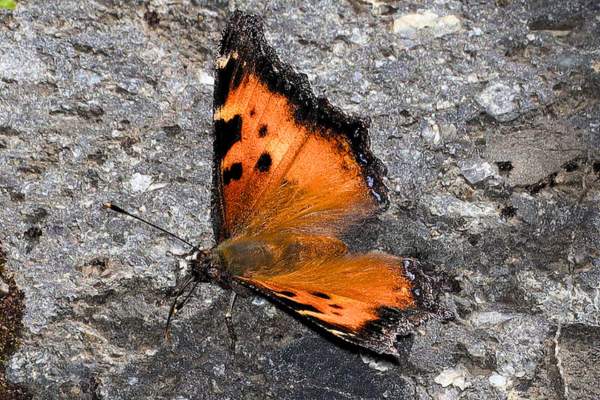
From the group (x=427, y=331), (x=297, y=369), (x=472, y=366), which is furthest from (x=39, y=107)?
(x=472, y=366)

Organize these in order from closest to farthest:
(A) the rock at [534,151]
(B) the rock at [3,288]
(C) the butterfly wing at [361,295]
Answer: (C) the butterfly wing at [361,295] < (B) the rock at [3,288] < (A) the rock at [534,151]

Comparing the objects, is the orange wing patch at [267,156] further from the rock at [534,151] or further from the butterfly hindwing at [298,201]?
the rock at [534,151]

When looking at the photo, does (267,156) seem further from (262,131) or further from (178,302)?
(178,302)

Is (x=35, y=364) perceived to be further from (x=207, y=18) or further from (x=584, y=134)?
(x=584, y=134)

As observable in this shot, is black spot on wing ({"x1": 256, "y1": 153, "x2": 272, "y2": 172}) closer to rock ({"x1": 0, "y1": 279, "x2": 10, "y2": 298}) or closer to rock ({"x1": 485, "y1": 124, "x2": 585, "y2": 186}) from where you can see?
rock ({"x1": 485, "y1": 124, "x2": 585, "y2": 186})

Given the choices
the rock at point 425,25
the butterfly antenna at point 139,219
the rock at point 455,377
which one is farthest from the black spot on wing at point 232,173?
the rock at point 455,377

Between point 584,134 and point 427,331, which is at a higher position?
point 584,134

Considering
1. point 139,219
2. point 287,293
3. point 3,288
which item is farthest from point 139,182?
point 287,293
